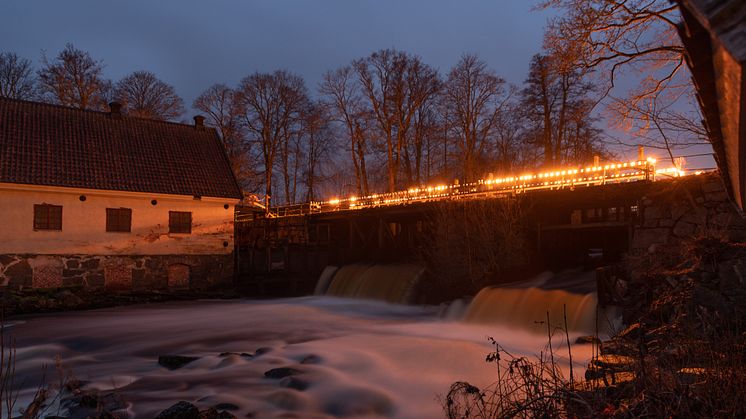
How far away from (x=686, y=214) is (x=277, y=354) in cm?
1036

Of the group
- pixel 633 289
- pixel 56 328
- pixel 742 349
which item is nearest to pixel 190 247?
pixel 56 328

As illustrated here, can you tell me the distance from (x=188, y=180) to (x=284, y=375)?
1772cm

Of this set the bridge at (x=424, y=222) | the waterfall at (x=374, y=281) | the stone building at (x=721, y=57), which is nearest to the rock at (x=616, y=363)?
the stone building at (x=721, y=57)

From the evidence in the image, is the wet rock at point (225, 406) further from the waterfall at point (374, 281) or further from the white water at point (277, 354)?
the waterfall at point (374, 281)

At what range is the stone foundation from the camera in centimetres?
2008

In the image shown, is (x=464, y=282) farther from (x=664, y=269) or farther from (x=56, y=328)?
(x=56, y=328)

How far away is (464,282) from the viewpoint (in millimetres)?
17828

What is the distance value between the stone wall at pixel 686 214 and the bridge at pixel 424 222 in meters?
0.77

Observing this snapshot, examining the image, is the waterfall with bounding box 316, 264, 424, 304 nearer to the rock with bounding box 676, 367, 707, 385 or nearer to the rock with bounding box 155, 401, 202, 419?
the rock with bounding box 155, 401, 202, 419

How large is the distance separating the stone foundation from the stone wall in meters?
19.2

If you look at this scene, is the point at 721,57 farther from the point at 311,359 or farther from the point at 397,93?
the point at 397,93

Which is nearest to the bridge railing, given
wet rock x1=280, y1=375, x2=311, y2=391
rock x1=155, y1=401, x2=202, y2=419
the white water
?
the white water

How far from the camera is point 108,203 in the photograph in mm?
22641

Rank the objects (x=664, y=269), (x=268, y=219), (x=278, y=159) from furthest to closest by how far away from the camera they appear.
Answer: (x=278, y=159) → (x=268, y=219) → (x=664, y=269)
